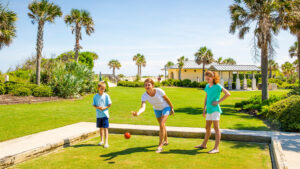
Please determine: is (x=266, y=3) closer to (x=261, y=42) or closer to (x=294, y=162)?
(x=261, y=42)

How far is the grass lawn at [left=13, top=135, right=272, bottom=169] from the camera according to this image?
4555 millimetres

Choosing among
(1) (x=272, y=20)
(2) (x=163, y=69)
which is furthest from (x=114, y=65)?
(1) (x=272, y=20)

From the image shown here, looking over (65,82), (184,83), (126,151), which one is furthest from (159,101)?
(184,83)

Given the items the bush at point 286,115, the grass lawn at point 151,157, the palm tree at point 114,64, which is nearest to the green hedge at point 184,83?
the bush at point 286,115

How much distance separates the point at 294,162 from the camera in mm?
4191

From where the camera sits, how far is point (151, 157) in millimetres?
4969

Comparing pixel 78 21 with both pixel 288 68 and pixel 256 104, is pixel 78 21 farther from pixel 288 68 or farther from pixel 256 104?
pixel 288 68

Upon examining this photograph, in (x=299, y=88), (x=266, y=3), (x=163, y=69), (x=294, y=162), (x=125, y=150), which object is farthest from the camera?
(x=163, y=69)

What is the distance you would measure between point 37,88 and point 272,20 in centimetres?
1699

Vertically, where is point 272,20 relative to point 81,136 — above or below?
above

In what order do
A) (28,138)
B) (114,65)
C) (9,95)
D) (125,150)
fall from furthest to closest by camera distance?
(114,65) < (9,95) < (28,138) < (125,150)

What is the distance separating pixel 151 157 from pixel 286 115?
550 centimetres

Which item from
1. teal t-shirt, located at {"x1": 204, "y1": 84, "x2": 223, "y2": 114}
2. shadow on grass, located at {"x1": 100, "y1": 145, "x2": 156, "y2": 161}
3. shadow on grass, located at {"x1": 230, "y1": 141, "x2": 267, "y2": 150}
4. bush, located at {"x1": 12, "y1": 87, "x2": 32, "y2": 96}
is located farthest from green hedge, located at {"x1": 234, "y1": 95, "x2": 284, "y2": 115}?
bush, located at {"x1": 12, "y1": 87, "x2": 32, "y2": 96}

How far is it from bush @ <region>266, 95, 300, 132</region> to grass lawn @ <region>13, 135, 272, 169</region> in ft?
7.15
